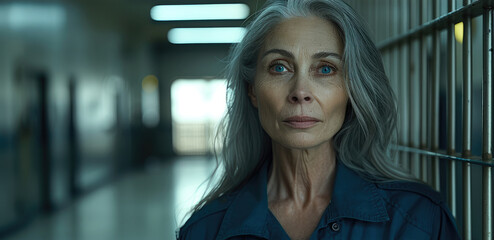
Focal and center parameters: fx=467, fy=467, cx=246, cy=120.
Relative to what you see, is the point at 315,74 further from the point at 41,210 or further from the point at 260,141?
the point at 41,210

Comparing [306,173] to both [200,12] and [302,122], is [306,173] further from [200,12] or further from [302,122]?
[200,12]

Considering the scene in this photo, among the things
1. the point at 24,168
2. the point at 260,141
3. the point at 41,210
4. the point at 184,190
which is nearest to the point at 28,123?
the point at 24,168

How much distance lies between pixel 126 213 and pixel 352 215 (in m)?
5.46

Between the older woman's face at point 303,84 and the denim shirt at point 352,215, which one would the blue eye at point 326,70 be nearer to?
the older woman's face at point 303,84

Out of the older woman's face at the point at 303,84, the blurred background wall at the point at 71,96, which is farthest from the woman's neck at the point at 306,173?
the blurred background wall at the point at 71,96

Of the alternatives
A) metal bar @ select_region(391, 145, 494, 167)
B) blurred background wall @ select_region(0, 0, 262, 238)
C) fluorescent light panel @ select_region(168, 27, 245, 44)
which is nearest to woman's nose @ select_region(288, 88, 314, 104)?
metal bar @ select_region(391, 145, 494, 167)

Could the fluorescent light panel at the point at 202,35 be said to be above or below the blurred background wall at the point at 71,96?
above

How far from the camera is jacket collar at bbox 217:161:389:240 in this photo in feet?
4.02

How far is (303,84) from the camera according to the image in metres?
1.24

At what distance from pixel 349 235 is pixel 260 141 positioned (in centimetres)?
45

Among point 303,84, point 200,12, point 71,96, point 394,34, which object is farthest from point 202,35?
point 303,84

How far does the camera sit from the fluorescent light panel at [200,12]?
8.32 metres

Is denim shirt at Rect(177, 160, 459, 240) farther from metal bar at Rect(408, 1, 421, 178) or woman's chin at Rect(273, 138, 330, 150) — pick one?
metal bar at Rect(408, 1, 421, 178)

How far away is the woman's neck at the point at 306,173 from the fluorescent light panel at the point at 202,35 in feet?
29.6
